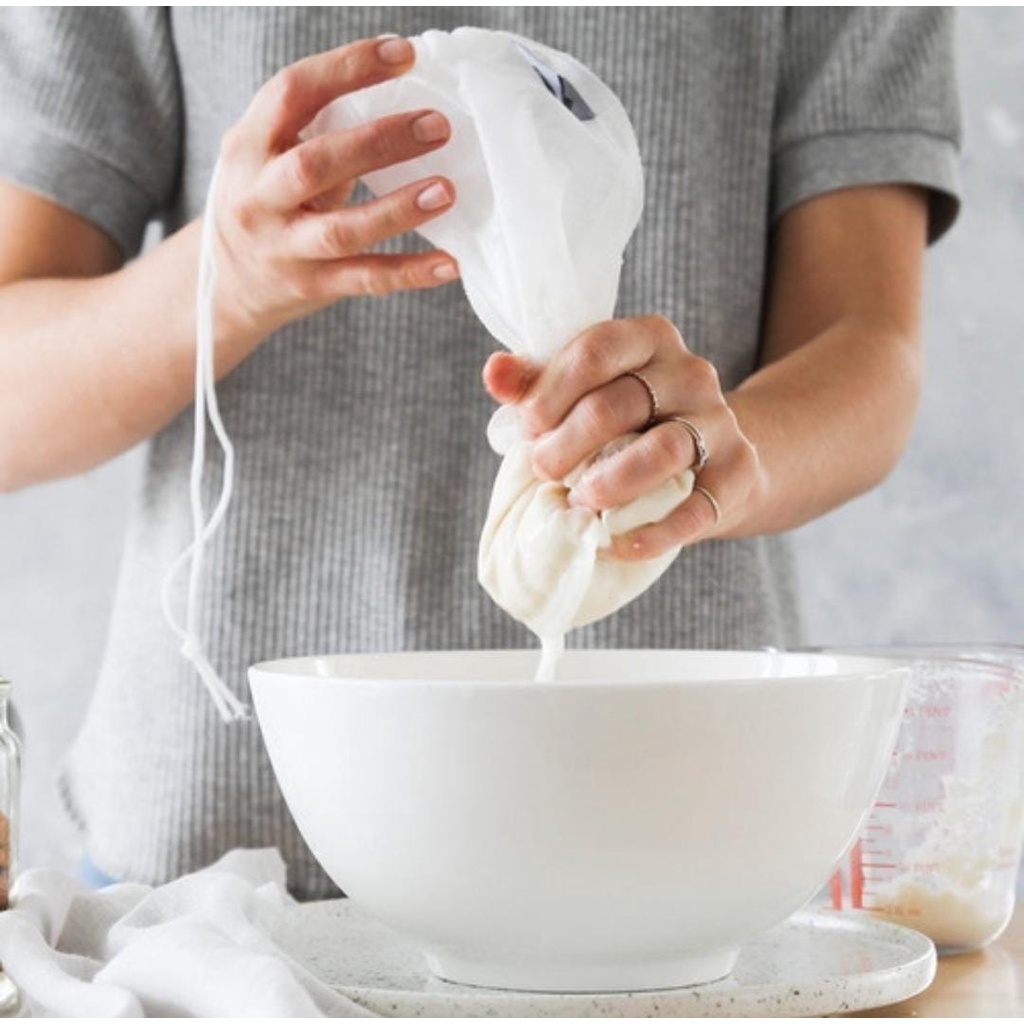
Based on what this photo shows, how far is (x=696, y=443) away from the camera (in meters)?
0.78

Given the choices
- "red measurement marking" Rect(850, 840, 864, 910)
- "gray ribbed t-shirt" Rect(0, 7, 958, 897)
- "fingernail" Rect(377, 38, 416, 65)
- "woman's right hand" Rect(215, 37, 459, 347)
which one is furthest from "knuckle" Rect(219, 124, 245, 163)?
"red measurement marking" Rect(850, 840, 864, 910)

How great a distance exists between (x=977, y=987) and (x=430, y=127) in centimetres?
44

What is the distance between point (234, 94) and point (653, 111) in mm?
287

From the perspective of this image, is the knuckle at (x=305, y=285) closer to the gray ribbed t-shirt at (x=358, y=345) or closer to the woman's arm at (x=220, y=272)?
the woman's arm at (x=220, y=272)

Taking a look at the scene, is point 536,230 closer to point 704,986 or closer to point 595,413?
point 595,413

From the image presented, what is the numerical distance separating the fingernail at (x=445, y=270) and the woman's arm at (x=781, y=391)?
7 centimetres

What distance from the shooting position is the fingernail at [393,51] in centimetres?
75

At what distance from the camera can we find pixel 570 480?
77cm

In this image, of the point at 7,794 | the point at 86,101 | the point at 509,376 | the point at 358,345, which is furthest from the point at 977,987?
the point at 86,101

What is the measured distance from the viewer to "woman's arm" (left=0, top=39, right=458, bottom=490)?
0.77 m

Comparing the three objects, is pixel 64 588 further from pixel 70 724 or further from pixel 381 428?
pixel 381 428

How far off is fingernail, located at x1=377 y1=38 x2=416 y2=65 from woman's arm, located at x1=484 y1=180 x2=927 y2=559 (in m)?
0.14

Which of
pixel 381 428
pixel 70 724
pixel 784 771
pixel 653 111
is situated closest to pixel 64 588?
pixel 70 724

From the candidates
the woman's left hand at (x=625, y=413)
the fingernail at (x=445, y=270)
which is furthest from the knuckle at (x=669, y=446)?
the fingernail at (x=445, y=270)
